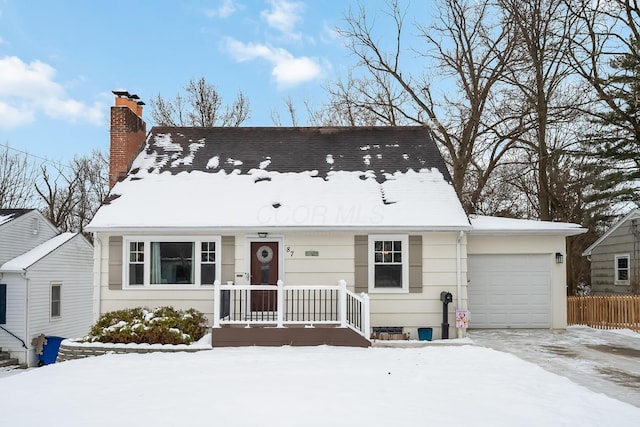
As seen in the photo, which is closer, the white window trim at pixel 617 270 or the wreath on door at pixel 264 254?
the wreath on door at pixel 264 254

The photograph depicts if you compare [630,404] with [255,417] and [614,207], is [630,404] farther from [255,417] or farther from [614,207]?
[614,207]

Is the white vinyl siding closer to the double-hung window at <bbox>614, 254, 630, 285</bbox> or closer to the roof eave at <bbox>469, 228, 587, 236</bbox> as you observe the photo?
the roof eave at <bbox>469, 228, 587, 236</bbox>

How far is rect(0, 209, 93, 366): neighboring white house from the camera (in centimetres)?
2112

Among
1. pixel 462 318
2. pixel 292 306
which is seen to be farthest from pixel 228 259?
pixel 462 318

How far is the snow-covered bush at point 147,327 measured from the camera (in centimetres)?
1149

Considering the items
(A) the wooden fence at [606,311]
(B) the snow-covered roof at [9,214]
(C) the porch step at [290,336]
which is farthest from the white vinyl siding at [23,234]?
(A) the wooden fence at [606,311]

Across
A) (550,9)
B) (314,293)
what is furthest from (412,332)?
(550,9)

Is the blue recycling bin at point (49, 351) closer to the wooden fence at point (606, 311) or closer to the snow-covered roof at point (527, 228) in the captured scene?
the snow-covered roof at point (527, 228)

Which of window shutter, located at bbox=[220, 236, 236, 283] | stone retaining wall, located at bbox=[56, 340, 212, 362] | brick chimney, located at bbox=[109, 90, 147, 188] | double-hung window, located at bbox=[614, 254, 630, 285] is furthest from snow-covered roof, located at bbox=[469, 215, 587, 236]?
brick chimney, located at bbox=[109, 90, 147, 188]

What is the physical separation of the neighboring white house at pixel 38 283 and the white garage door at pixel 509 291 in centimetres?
1594

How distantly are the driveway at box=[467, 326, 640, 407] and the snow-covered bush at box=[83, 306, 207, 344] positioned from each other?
617 cm

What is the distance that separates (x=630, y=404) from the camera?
719cm

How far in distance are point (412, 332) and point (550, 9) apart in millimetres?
13962

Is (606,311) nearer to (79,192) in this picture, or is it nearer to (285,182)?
(285,182)
